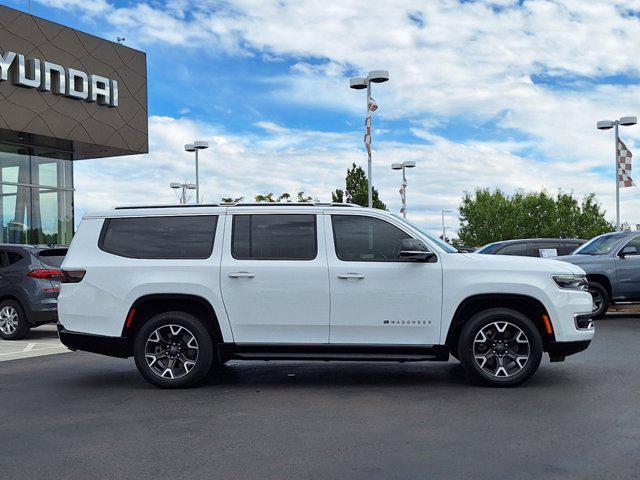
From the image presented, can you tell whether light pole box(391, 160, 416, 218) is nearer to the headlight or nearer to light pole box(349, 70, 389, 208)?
light pole box(349, 70, 389, 208)

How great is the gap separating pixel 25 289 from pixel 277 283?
23.0 feet

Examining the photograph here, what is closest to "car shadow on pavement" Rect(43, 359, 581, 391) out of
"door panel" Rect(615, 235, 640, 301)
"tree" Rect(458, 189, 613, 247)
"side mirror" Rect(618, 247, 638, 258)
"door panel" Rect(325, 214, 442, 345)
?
"door panel" Rect(325, 214, 442, 345)

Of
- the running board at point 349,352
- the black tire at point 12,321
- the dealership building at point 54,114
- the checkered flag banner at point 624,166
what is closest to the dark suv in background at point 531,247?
the checkered flag banner at point 624,166

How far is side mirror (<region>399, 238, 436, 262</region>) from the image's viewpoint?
293 inches

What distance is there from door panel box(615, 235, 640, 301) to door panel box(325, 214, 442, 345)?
8.75 metres

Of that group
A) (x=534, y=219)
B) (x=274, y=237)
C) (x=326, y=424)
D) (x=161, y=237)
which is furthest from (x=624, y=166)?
(x=534, y=219)

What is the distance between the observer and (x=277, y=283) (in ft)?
24.8

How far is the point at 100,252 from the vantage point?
7.94 meters

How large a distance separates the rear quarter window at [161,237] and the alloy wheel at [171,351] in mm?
791

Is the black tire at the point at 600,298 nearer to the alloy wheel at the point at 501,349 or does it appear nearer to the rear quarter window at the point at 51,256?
the alloy wheel at the point at 501,349

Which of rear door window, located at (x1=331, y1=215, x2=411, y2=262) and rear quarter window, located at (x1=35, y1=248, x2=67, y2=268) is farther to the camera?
rear quarter window, located at (x1=35, y1=248, x2=67, y2=268)

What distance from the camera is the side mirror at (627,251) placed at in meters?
15.0

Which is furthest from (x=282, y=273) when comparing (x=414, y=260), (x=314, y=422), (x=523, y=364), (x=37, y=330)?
(x=37, y=330)

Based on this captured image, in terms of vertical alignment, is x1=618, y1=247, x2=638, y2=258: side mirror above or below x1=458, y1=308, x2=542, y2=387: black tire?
above
